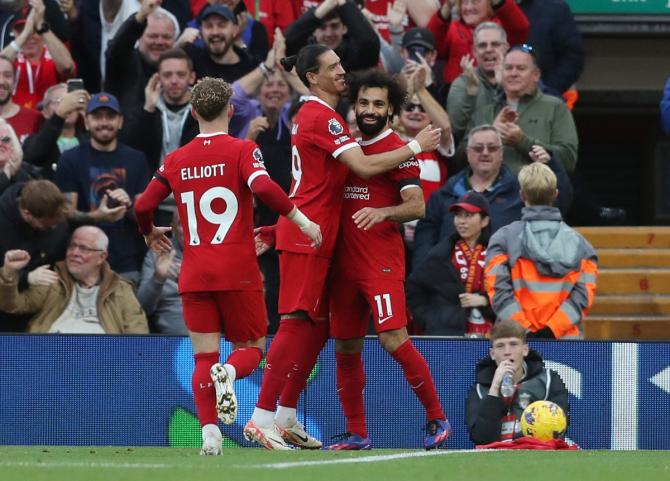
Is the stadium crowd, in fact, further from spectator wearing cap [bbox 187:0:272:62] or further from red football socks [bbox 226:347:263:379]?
red football socks [bbox 226:347:263:379]

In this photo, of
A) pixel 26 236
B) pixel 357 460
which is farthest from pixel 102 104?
pixel 357 460

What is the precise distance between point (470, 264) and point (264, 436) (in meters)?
3.03

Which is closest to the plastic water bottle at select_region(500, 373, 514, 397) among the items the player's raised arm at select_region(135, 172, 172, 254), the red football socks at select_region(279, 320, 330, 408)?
the red football socks at select_region(279, 320, 330, 408)

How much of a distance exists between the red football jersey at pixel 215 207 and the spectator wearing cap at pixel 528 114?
4.49m

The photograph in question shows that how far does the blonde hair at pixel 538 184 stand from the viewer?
37.4 ft

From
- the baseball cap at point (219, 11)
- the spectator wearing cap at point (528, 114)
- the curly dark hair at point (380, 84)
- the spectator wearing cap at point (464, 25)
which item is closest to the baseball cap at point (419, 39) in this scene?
the spectator wearing cap at point (464, 25)

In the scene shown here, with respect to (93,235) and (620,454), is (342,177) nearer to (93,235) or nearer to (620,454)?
(620,454)

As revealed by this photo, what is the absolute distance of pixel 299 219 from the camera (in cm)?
877

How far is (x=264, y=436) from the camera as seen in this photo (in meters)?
9.24

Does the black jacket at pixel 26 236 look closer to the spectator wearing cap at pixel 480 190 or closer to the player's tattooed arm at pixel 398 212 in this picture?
the spectator wearing cap at pixel 480 190

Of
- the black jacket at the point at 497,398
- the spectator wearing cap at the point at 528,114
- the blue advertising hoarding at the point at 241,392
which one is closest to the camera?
the black jacket at the point at 497,398

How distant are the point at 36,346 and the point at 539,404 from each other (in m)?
3.55

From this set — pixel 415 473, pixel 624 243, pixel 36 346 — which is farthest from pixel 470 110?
pixel 415 473

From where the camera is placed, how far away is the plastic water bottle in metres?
10.3
